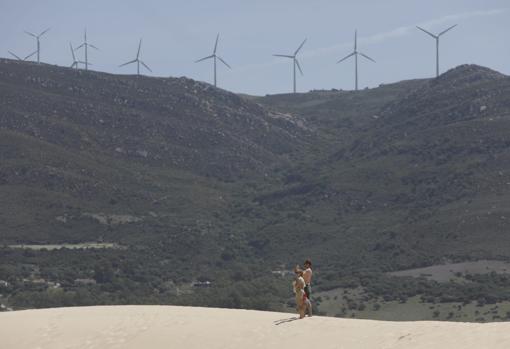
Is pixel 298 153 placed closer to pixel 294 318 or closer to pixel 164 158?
pixel 164 158

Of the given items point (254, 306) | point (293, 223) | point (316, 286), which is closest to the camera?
point (254, 306)

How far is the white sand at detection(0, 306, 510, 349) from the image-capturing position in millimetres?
31938

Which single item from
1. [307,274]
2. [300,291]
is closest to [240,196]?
[300,291]

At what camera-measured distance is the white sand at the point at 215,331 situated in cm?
3194

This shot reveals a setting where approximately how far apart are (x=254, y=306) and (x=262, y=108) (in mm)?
109789

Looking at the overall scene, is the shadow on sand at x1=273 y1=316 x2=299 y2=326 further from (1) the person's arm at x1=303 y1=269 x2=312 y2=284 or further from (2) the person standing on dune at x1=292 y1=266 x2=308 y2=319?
(1) the person's arm at x1=303 y1=269 x2=312 y2=284

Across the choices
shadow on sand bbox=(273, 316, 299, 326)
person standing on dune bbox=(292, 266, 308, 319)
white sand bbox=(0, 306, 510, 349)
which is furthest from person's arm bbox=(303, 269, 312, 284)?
shadow on sand bbox=(273, 316, 299, 326)

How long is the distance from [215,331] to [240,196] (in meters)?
104

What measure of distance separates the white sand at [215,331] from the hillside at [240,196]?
96.3 feet

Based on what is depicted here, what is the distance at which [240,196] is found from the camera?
14038 cm

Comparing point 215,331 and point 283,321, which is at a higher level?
point 283,321

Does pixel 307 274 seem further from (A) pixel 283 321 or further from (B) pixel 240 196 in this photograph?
(B) pixel 240 196

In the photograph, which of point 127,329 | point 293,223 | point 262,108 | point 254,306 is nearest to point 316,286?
point 254,306

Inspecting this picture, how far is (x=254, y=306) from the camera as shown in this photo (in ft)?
228
